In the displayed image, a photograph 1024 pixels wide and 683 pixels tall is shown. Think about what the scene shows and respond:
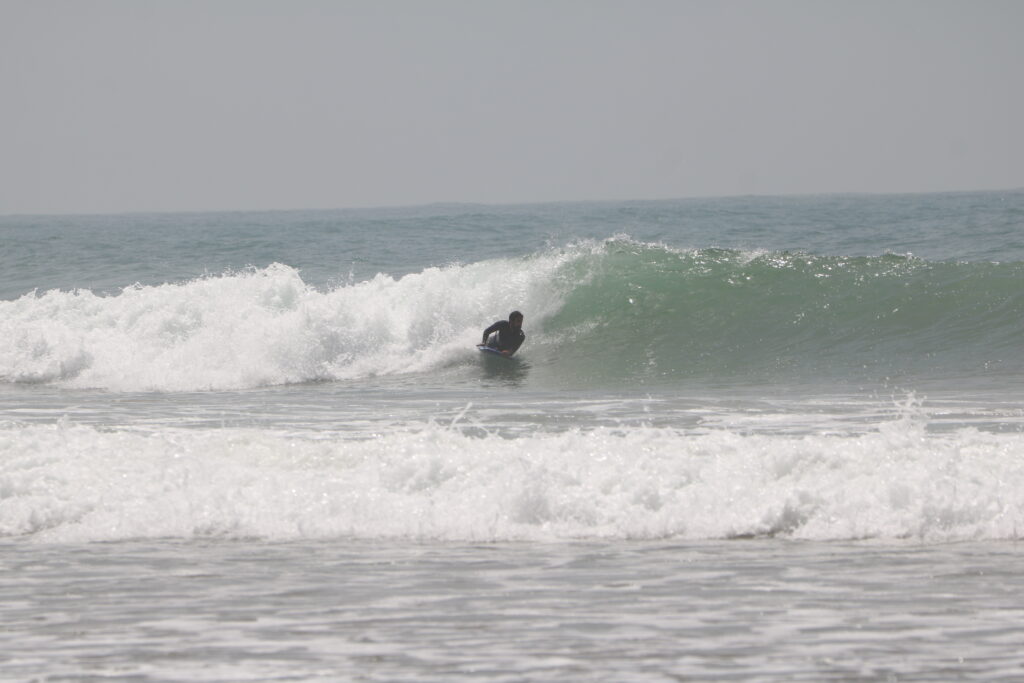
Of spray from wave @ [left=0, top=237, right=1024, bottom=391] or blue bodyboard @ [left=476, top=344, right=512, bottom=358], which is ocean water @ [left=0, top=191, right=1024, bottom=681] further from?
blue bodyboard @ [left=476, top=344, right=512, bottom=358]

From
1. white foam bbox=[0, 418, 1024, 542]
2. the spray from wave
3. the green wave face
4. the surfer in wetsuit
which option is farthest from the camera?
the surfer in wetsuit

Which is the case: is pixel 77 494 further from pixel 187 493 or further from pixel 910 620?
pixel 910 620

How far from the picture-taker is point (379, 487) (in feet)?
26.8

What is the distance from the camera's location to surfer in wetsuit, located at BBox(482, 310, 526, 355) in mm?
16750

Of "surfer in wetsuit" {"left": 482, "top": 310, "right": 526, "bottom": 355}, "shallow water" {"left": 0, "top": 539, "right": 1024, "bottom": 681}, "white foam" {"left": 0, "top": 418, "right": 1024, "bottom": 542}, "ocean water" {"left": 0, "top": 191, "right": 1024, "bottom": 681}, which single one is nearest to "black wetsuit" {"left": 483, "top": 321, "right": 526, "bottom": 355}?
"surfer in wetsuit" {"left": 482, "top": 310, "right": 526, "bottom": 355}

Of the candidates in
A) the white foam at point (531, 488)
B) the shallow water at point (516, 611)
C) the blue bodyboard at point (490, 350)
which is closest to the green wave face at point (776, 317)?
the blue bodyboard at point (490, 350)

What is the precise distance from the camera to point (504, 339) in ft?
55.2

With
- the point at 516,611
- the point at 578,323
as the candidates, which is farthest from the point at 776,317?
the point at 516,611

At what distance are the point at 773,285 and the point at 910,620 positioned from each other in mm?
14001

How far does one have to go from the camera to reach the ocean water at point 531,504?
525 centimetres

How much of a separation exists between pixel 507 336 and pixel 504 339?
0.20 ft

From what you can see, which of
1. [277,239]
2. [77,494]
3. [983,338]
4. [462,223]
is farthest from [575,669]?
[462,223]

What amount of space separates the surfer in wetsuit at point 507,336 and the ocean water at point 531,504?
0.41 metres

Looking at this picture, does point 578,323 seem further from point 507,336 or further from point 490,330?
point 490,330
